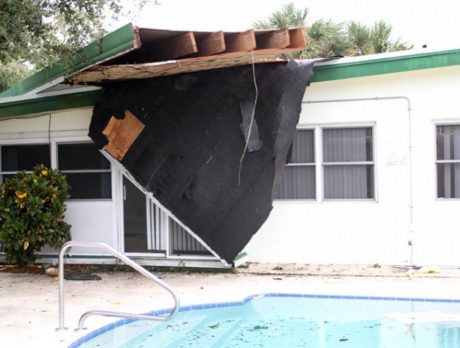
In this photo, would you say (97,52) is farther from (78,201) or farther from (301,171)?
(301,171)

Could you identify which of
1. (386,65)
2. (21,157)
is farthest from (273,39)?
(21,157)

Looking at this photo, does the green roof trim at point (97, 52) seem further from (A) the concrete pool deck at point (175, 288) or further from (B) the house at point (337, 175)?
(A) the concrete pool deck at point (175, 288)

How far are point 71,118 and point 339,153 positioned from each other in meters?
4.58

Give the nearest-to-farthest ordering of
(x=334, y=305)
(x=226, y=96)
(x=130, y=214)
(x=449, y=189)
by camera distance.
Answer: (x=334, y=305) < (x=226, y=96) < (x=449, y=189) < (x=130, y=214)

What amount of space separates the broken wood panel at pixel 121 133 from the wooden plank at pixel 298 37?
9.32ft

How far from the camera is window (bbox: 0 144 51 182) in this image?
979 cm

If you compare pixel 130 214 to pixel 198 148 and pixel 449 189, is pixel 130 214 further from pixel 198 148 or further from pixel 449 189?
pixel 449 189

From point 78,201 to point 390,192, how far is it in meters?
5.24

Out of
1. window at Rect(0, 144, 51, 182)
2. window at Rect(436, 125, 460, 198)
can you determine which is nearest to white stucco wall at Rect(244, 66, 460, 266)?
window at Rect(436, 125, 460, 198)

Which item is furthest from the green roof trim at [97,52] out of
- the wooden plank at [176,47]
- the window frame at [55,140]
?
the window frame at [55,140]

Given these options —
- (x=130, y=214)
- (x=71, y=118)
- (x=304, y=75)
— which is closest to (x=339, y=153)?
(x=304, y=75)

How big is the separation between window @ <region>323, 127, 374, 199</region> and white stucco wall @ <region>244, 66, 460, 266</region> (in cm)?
14

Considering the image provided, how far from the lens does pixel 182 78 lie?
814 cm

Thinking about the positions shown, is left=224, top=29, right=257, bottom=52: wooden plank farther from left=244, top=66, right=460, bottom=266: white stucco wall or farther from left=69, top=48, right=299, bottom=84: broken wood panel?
left=244, top=66, right=460, bottom=266: white stucco wall
